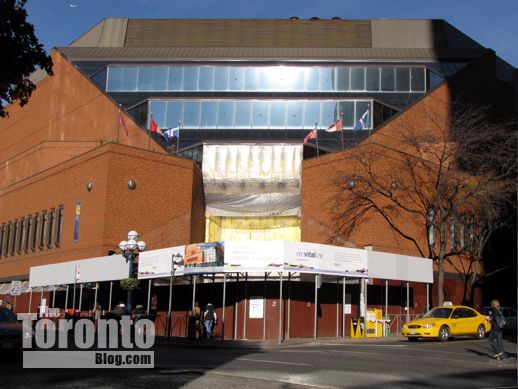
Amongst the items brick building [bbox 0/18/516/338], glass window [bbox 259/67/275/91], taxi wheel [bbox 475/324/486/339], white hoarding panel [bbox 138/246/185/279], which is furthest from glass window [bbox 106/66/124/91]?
taxi wheel [bbox 475/324/486/339]

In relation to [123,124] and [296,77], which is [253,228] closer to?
[123,124]

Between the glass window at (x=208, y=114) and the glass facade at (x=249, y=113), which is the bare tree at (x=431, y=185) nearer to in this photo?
the glass facade at (x=249, y=113)

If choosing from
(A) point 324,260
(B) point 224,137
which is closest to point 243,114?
(B) point 224,137

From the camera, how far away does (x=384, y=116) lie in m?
56.0

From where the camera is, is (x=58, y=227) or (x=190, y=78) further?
(x=190, y=78)

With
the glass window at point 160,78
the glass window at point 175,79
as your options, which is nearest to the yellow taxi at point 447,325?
the glass window at point 175,79

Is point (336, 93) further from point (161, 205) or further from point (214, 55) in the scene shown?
point (161, 205)

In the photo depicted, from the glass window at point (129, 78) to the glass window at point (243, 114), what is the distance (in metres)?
10.8

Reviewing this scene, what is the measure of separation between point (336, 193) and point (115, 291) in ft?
45.8

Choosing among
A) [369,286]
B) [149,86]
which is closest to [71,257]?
[369,286]

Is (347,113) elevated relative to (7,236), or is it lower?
elevated

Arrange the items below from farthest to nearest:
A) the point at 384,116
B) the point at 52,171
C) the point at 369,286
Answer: the point at 384,116 < the point at 52,171 < the point at 369,286

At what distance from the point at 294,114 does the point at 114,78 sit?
17959 mm

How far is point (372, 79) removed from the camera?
61438 millimetres
